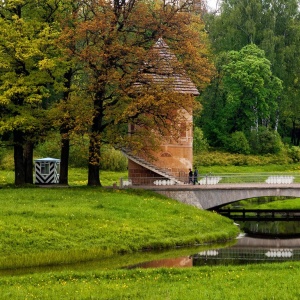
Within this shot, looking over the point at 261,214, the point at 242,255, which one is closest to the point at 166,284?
the point at 242,255

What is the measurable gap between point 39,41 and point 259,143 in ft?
127

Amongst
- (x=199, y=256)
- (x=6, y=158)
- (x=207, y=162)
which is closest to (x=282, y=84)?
(x=207, y=162)

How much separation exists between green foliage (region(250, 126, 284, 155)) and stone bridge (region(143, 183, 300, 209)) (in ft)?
99.2

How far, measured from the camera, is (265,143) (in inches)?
2940

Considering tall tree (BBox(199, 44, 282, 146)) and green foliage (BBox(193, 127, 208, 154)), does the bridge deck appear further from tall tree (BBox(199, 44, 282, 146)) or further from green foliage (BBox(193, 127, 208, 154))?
tall tree (BBox(199, 44, 282, 146))

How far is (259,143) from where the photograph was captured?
245 ft

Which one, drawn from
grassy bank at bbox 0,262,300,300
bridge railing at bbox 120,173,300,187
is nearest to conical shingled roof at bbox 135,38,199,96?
bridge railing at bbox 120,173,300,187

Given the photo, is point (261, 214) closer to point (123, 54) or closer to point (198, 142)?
point (123, 54)

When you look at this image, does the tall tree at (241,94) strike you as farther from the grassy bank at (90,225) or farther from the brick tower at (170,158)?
the grassy bank at (90,225)

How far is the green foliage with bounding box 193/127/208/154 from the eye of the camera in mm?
70438

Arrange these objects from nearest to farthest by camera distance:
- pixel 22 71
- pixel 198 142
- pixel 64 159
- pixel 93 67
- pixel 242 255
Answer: pixel 242 255, pixel 93 67, pixel 22 71, pixel 64 159, pixel 198 142

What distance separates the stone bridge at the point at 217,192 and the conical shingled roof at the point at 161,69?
21.2 ft

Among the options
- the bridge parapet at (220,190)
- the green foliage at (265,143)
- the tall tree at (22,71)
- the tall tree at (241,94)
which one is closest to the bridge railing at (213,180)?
the bridge parapet at (220,190)

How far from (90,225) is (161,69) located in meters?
12.6
